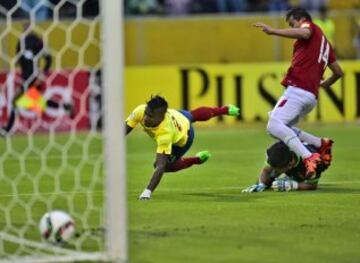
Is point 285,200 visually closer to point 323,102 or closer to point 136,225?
point 136,225

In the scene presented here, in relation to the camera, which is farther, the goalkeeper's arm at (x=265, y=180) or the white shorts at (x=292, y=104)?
the white shorts at (x=292, y=104)

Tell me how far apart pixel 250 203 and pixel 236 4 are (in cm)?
1529

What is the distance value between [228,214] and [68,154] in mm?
5995

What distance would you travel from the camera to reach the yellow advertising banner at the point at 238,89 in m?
21.5

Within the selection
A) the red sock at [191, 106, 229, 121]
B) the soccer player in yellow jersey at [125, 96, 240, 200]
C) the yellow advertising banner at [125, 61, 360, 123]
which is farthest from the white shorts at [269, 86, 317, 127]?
the yellow advertising banner at [125, 61, 360, 123]

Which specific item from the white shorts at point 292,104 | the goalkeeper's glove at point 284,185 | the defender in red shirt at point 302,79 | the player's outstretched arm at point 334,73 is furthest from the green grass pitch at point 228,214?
the player's outstretched arm at point 334,73

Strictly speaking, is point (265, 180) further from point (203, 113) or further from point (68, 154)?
point (68, 154)

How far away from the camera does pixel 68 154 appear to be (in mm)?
14633

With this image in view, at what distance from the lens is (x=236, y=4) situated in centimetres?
2456

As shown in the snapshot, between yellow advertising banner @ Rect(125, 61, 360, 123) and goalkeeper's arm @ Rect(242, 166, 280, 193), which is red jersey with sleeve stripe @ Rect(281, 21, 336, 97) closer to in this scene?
goalkeeper's arm @ Rect(242, 166, 280, 193)

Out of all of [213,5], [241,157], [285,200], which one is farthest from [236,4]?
[285,200]

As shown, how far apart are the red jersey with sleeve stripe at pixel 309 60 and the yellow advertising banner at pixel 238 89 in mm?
10575

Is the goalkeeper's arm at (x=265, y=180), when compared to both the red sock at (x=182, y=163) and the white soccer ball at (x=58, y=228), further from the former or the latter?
the white soccer ball at (x=58, y=228)

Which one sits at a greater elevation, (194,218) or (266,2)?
(266,2)
